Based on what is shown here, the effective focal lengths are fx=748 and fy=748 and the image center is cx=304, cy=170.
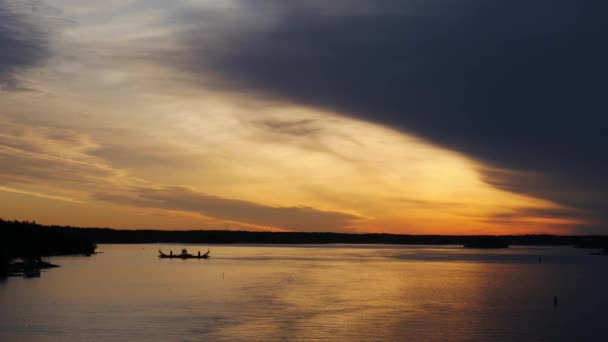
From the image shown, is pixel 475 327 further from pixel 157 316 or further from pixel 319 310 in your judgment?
pixel 157 316

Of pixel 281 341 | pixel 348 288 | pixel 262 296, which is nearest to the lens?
pixel 281 341

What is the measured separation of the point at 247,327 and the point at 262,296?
22064mm

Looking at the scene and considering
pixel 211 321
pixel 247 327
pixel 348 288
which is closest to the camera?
pixel 247 327

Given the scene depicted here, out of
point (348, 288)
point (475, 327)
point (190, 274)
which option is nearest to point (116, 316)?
point (475, 327)

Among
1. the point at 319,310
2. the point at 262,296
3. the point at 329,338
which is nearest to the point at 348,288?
the point at 262,296

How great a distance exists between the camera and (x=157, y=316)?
54562mm

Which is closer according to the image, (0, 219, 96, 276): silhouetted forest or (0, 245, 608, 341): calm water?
(0, 245, 608, 341): calm water

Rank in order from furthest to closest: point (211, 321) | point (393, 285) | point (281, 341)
Answer: point (393, 285) → point (211, 321) → point (281, 341)

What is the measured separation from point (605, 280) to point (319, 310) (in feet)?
190

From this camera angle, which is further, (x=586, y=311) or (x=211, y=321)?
(x=586, y=311)

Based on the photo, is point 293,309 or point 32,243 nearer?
point 293,309

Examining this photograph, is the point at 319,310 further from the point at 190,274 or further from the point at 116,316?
the point at 190,274

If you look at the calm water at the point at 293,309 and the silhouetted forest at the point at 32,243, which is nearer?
the calm water at the point at 293,309

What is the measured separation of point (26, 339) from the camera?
43938mm
